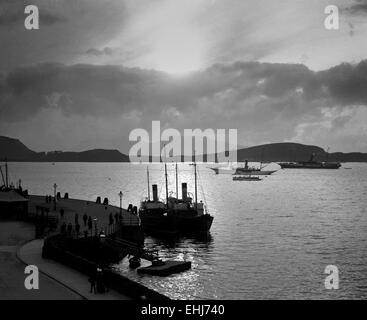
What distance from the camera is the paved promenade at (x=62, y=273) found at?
23.7m

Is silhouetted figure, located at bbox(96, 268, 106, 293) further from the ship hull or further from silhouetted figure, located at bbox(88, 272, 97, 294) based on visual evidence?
the ship hull

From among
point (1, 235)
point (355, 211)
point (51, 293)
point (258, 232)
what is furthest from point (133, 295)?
point (355, 211)

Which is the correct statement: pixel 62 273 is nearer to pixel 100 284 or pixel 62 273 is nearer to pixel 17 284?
pixel 17 284

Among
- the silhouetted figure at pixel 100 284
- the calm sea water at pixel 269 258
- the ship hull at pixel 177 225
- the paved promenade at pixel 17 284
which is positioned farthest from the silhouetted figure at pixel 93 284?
the ship hull at pixel 177 225

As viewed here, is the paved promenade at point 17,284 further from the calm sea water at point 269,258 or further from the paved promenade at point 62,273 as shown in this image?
the calm sea water at point 269,258

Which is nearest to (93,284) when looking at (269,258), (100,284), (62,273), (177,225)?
(100,284)

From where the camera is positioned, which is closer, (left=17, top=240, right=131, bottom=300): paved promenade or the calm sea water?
(left=17, top=240, right=131, bottom=300): paved promenade

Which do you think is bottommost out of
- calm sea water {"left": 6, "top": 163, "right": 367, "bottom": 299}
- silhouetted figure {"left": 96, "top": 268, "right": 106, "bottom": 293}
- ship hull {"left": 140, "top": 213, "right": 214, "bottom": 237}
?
calm sea water {"left": 6, "top": 163, "right": 367, "bottom": 299}

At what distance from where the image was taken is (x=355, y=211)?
9794 cm

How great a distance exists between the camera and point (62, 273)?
2784cm

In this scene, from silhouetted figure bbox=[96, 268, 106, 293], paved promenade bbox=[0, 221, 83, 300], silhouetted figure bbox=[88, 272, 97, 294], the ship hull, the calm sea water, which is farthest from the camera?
the ship hull

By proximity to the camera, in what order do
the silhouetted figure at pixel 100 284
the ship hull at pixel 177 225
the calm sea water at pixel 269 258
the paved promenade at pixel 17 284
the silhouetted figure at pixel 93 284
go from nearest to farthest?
1. the paved promenade at pixel 17 284
2. the silhouetted figure at pixel 100 284
3. the silhouetted figure at pixel 93 284
4. the calm sea water at pixel 269 258
5. the ship hull at pixel 177 225

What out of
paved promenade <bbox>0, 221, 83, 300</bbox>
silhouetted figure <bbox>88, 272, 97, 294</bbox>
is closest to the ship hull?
paved promenade <bbox>0, 221, 83, 300</bbox>

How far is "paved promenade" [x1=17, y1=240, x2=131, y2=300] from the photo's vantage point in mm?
23688
